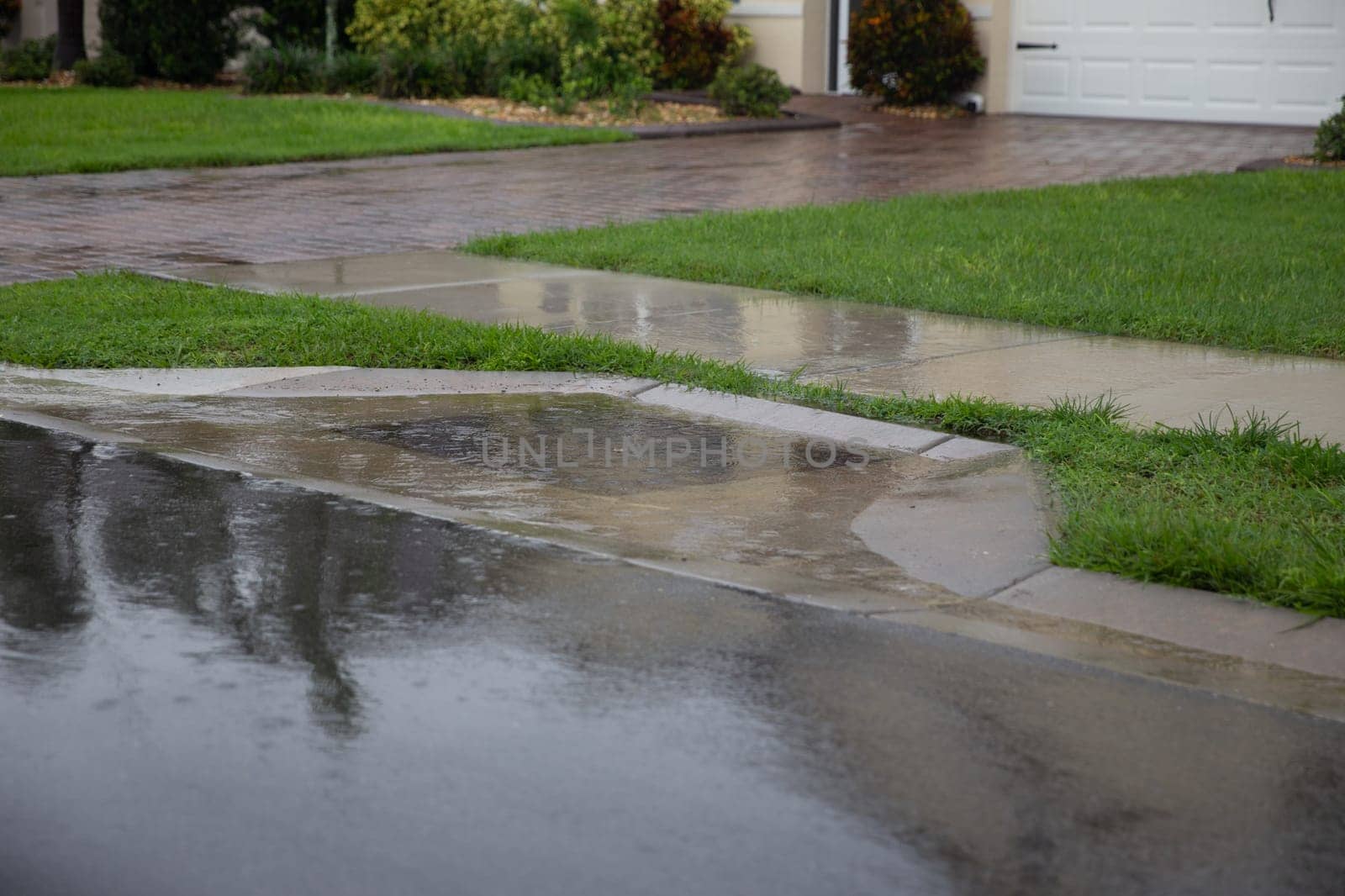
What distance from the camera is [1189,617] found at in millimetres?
4648

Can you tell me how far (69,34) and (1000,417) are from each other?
23919 millimetres

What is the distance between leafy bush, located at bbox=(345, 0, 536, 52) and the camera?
24.2 meters

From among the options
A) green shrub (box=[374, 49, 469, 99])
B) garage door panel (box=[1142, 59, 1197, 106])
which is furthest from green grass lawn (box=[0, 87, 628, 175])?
garage door panel (box=[1142, 59, 1197, 106])

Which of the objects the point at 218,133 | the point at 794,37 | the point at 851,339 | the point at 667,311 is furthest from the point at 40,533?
the point at 794,37

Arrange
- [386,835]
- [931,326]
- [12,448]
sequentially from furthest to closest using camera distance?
[931,326], [12,448], [386,835]

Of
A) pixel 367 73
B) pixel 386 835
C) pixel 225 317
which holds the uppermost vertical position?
pixel 367 73

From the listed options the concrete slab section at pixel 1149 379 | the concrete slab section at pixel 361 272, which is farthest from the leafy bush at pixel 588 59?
the concrete slab section at pixel 1149 379

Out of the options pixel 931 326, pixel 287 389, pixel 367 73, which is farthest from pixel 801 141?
pixel 287 389

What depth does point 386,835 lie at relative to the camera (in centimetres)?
340

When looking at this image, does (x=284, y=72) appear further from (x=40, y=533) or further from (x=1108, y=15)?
(x=40, y=533)

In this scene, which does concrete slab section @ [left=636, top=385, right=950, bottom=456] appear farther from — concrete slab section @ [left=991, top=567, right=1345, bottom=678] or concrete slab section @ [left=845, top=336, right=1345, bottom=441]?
concrete slab section @ [left=991, top=567, right=1345, bottom=678]

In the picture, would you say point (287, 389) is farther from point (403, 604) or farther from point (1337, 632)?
point (1337, 632)

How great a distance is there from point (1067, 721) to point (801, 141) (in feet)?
53.7

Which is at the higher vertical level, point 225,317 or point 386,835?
point 225,317
